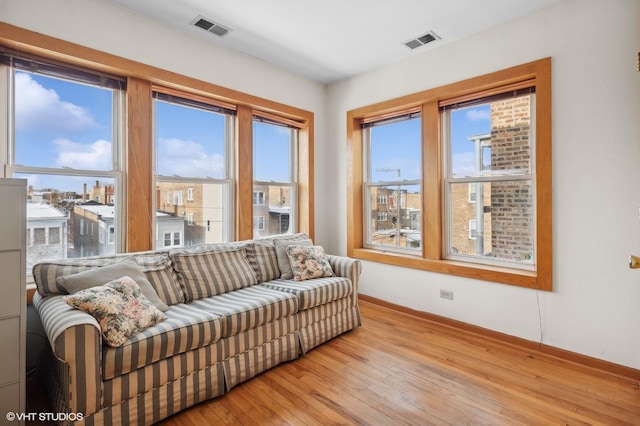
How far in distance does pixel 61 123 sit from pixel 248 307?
2.04 metres

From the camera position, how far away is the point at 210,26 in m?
2.83

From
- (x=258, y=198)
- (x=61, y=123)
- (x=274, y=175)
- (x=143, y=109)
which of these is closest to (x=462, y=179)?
(x=274, y=175)

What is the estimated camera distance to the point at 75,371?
1479 millimetres

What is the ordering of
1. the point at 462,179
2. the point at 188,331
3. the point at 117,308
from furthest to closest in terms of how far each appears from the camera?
the point at 462,179 → the point at 188,331 → the point at 117,308

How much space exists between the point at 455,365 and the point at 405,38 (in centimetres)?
296

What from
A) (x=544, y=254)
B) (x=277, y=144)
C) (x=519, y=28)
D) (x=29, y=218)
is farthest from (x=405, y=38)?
(x=29, y=218)

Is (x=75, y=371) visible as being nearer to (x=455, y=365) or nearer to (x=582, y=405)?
(x=455, y=365)

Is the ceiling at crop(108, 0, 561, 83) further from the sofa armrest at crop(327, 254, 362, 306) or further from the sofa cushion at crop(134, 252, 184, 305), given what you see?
the sofa armrest at crop(327, 254, 362, 306)

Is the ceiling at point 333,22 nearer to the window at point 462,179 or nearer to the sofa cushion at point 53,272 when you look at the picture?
the window at point 462,179

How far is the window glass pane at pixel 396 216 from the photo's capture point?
12.0 feet

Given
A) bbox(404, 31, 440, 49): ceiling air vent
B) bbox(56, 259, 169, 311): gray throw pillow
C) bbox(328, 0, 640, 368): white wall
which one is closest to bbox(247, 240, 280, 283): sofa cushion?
bbox(56, 259, 169, 311): gray throw pillow

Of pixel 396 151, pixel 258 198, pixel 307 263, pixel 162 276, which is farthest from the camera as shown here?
pixel 396 151

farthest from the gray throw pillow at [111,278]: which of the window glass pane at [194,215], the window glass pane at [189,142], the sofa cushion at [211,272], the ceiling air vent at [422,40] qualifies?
the ceiling air vent at [422,40]

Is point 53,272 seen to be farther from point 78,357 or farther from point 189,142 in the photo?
point 189,142
